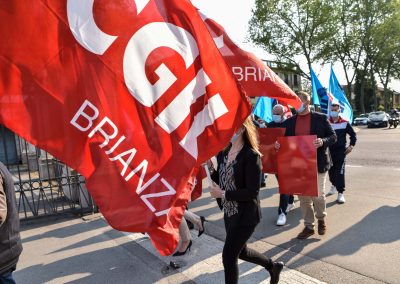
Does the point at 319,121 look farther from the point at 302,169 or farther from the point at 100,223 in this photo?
the point at 100,223

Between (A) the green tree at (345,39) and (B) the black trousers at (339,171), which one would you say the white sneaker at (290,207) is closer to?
(B) the black trousers at (339,171)

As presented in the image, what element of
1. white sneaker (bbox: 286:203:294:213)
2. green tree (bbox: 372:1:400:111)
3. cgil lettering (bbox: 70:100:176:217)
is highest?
green tree (bbox: 372:1:400:111)

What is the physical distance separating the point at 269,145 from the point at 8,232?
3.83 meters

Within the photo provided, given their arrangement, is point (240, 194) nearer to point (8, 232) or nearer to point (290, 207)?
point (8, 232)

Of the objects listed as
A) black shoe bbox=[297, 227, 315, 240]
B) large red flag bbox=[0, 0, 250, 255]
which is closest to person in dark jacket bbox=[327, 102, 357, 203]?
black shoe bbox=[297, 227, 315, 240]

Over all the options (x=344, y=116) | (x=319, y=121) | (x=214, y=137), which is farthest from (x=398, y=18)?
(x=214, y=137)

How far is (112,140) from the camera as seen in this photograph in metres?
2.26

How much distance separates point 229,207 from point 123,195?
1.42 m

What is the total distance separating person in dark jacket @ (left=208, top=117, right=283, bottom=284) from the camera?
3.30m

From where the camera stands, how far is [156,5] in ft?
8.09

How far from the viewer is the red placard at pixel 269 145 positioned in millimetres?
5602

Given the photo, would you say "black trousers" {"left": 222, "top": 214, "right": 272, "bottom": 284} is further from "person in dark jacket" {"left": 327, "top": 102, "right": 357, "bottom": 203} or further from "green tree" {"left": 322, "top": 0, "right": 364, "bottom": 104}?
"green tree" {"left": 322, "top": 0, "right": 364, "bottom": 104}

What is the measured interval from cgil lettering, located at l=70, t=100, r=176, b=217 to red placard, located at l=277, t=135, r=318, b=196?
324 cm

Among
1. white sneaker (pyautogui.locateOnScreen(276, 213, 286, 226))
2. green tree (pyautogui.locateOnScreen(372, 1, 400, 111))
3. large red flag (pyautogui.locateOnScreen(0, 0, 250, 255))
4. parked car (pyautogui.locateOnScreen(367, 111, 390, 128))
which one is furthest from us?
green tree (pyautogui.locateOnScreen(372, 1, 400, 111))
